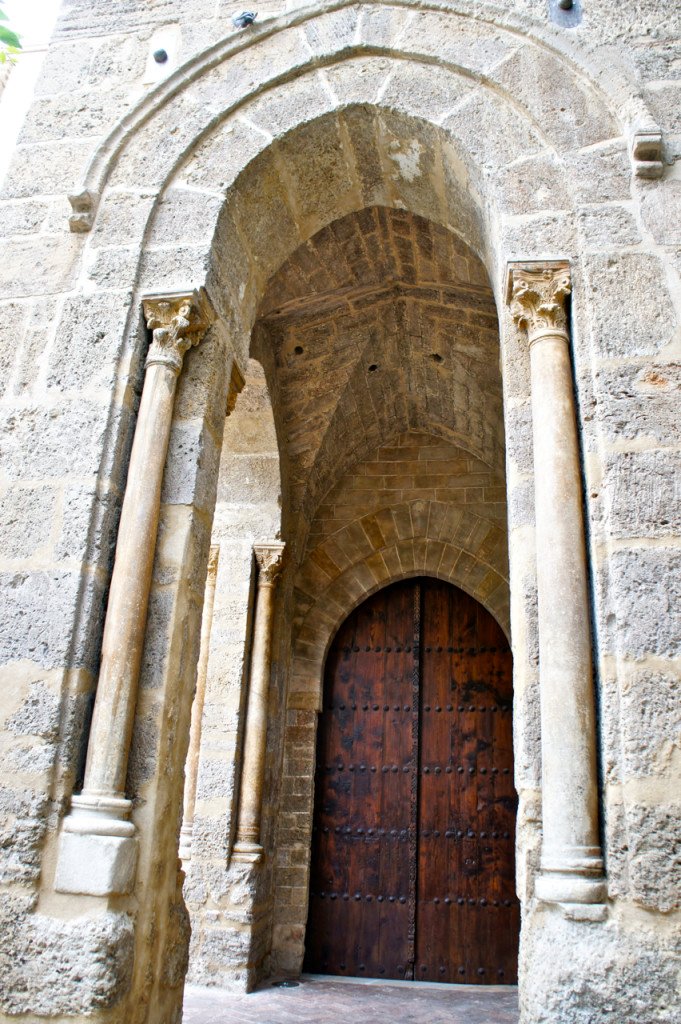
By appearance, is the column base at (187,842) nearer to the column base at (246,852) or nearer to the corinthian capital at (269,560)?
the column base at (246,852)

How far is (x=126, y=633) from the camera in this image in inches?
106

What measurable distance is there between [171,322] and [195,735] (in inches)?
117

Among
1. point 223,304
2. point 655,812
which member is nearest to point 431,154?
point 223,304

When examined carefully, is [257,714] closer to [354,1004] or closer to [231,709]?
[231,709]

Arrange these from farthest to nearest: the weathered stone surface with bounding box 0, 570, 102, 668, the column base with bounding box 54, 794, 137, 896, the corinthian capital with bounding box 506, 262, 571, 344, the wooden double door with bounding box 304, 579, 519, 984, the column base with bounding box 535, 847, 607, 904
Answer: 1. the wooden double door with bounding box 304, 579, 519, 984
2. the corinthian capital with bounding box 506, 262, 571, 344
3. the weathered stone surface with bounding box 0, 570, 102, 668
4. the column base with bounding box 54, 794, 137, 896
5. the column base with bounding box 535, 847, 607, 904

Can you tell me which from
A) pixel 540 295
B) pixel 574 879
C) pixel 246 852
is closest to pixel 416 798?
pixel 246 852

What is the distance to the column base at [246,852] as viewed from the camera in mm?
4844

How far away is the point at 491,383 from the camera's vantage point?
18.5 feet

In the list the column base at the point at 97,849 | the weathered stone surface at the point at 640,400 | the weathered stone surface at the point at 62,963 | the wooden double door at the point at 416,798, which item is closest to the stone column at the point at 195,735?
the wooden double door at the point at 416,798

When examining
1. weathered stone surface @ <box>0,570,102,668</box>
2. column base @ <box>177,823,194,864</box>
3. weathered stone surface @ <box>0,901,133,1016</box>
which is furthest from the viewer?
column base @ <box>177,823,194,864</box>

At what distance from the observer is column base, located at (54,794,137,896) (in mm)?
2396

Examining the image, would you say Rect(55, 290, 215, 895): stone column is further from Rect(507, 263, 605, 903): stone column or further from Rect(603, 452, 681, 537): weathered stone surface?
Rect(603, 452, 681, 537): weathered stone surface

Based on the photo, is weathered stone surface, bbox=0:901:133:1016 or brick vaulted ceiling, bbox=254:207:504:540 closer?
weathered stone surface, bbox=0:901:133:1016

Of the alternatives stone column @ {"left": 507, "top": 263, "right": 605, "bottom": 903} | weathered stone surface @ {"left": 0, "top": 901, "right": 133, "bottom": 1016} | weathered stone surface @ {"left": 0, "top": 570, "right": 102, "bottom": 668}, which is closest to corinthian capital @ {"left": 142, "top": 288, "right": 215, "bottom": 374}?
weathered stone surface @ {"left": 0, "top": 570, "right": 102, "bottom": 668}
